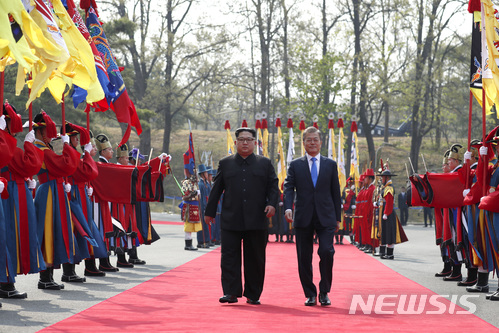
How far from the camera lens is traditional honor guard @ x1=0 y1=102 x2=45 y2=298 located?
293 inches

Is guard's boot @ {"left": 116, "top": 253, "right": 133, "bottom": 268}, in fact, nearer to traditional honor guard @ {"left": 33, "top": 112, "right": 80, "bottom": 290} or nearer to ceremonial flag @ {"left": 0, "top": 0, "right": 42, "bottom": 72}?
traditional honor guard @ {"left": 33, "top": 112, "right": 80, "bottom": 290}

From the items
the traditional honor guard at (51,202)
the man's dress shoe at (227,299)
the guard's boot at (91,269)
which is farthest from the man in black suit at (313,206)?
the guard's boot at (91,269)

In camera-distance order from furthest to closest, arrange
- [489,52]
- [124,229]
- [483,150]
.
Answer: [124,229], [489,52], [483,150]

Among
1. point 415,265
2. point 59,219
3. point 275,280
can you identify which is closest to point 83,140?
point 59,219

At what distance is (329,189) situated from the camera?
25.8ft

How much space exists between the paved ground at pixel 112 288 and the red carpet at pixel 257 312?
0.21 m

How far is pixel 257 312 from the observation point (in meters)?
6.80

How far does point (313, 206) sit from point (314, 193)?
0.47 ft

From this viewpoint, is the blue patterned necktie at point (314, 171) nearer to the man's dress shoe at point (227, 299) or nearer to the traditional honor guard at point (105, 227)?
the man's dress shoe at point (227, 299)

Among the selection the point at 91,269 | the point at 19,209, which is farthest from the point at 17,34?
the point at 91,269

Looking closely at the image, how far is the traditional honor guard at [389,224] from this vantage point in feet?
49.6

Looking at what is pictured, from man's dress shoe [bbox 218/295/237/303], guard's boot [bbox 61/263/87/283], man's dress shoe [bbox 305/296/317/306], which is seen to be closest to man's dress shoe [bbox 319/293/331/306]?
man's dress shoe [bbox 305/296/317/306]

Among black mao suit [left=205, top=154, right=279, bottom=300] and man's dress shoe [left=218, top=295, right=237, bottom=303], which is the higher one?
black mao suit [left=205, top=154, right=279, bottom=300]

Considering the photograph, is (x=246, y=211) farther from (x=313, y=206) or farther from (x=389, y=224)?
(x=389, y=224)
